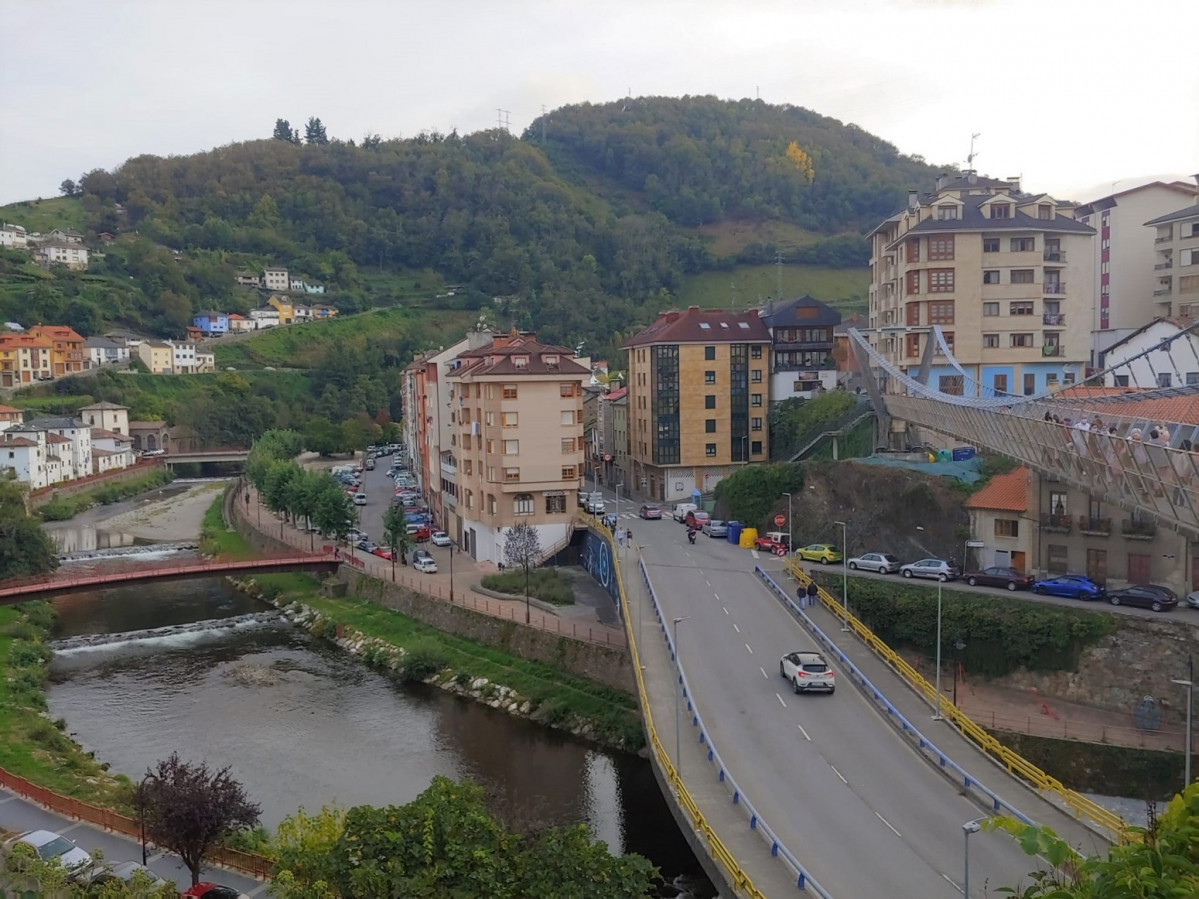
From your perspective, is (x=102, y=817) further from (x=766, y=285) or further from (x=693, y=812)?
(x=766, y=285)

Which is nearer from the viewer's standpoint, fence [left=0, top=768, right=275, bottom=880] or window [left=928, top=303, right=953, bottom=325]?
fence [left=0, top=768, right=275, bottom=880]

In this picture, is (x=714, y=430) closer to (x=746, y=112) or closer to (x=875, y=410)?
(x=875, y=410)

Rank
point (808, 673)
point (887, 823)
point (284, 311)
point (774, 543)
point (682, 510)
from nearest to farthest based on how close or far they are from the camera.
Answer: point (887, 823), point (808, 673), point (774, 543), point (682, 510), point (284, 311)

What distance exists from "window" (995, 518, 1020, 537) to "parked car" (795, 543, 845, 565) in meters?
5.84

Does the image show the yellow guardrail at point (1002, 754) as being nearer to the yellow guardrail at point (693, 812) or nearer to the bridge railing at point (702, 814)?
the bridge railing at point (702, 814)

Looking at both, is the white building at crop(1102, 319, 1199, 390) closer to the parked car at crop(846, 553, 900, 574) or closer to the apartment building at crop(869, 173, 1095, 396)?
the apartment building at crop(869, 173, 1095, 396)

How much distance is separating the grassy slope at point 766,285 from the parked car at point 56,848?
105 meters

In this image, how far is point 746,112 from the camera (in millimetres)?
194500

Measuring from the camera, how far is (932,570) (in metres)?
34.9

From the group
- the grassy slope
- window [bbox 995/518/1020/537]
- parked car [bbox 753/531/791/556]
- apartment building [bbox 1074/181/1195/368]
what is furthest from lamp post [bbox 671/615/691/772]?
the grassy slope

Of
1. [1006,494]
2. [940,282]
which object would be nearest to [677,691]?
[1006,494]

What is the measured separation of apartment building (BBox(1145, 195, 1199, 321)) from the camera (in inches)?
2194

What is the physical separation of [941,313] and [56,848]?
44.3 m

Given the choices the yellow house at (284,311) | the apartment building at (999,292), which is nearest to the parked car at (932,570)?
the apartment building at (999,292)
